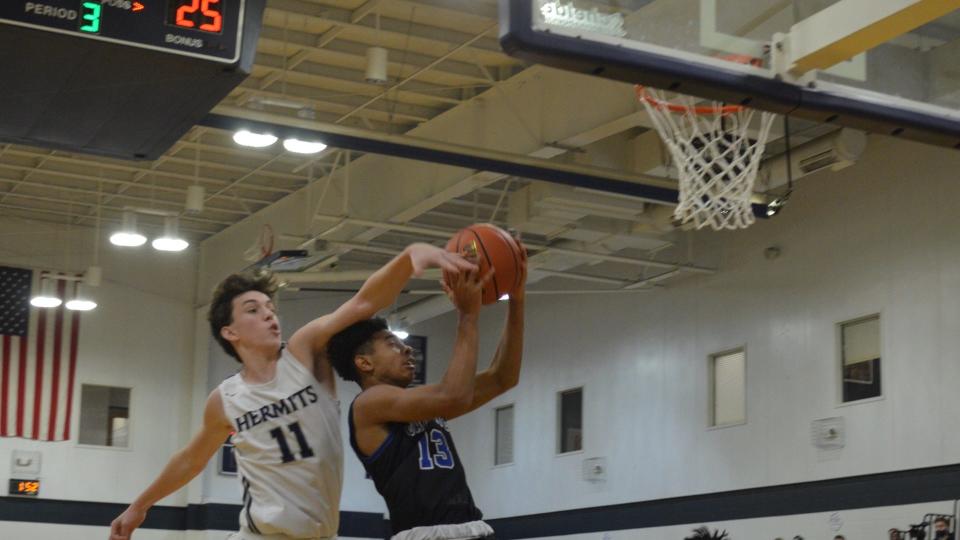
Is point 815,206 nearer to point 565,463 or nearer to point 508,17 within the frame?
point 565,463

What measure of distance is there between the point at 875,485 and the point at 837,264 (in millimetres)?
2692

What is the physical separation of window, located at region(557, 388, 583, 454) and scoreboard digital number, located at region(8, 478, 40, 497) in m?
7.95

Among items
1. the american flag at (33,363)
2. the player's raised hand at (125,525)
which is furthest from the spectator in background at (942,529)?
the american flag at (33,363)

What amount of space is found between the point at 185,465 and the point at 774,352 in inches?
503

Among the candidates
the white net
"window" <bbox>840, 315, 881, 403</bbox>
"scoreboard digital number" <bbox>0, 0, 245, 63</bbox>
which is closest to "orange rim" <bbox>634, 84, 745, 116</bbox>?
the white net

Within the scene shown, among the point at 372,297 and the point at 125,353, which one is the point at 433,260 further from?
the point at 125,353

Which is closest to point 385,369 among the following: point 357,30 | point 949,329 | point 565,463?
point 357,30

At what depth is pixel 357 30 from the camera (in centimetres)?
1435

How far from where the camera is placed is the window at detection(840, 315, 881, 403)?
52.5ft

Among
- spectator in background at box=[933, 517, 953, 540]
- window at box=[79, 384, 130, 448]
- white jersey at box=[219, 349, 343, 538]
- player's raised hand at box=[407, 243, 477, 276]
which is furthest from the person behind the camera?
window at box=[79, 384, 130, 448]

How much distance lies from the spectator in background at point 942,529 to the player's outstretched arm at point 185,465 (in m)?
10.9

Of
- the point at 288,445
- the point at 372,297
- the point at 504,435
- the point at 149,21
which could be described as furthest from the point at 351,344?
the point at 504,435

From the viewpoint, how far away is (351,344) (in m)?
5.22

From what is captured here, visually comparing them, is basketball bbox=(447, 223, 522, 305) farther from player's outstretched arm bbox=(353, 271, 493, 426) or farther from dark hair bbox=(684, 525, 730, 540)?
dark hair bbox=(684, 525, 730, 540)
